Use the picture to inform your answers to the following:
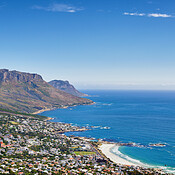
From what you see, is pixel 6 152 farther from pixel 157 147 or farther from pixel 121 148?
pixel 157 147

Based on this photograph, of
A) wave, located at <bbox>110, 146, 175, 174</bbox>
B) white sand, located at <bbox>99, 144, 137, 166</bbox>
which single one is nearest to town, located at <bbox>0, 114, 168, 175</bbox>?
white sand, located at <bbox>99, 144, 137, 166</bbox>

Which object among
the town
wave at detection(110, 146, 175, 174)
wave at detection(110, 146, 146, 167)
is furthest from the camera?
wave at detection(110, 146, 146, 167)

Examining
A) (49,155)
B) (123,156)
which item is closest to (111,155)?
(123,156)

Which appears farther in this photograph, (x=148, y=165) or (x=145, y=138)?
(x=145, y=138)

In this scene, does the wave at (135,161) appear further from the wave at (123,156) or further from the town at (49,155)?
the town at (49,155)

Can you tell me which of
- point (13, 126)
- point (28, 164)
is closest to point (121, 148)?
point (28, 164)

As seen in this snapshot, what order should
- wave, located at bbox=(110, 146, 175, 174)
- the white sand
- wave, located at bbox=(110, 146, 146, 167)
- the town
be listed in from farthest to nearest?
wave, located at bbox=(110, 146, 146, 167) < the white sand < wave, located at bbox=(110, 146, 175, 174) < the town

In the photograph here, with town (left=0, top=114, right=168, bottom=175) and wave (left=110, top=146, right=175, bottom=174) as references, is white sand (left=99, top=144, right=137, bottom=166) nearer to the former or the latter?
wave (left=110, top=146, right=175, bottom=174)

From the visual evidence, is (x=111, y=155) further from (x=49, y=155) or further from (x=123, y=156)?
(x=49, y=155)
